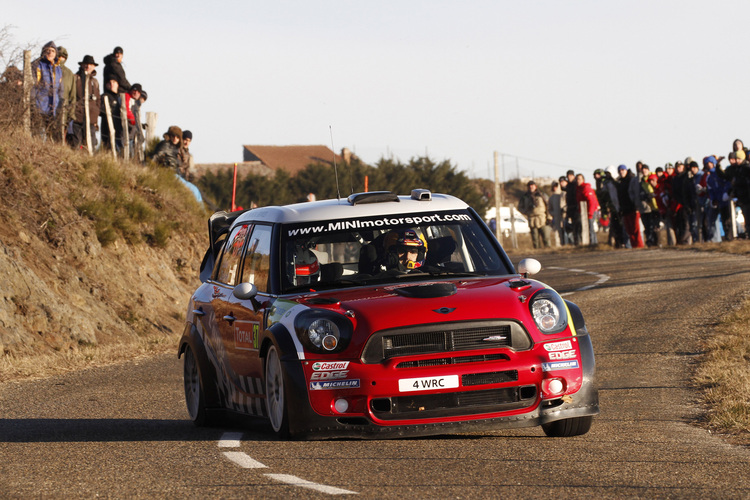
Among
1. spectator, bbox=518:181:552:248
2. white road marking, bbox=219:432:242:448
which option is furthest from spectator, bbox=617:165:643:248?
white road marking, bbox=219:432:242:448

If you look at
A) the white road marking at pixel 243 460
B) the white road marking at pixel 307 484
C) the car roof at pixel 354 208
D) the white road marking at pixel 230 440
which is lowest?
the white road marking at pixel 230 440

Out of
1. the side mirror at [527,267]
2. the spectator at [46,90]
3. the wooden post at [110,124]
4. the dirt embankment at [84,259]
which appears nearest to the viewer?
the side mirror at [527,267]

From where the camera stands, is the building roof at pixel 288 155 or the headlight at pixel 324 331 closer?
the headlight at pixel 324 331

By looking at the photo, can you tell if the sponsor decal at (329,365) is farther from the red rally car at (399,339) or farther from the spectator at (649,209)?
the spectator at (649,209)

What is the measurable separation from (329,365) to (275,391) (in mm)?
698

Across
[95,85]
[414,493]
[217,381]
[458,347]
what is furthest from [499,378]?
[95,85]

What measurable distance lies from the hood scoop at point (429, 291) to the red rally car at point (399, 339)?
0.5 inches

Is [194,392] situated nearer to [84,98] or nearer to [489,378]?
[489,378]

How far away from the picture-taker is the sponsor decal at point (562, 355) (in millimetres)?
7961

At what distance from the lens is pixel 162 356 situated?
1633cm

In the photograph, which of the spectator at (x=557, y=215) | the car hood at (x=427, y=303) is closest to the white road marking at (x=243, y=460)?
the car hood at (x=427, y=303)

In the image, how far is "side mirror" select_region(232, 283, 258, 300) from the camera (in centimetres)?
895

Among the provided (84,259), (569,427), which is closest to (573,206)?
(84,259)

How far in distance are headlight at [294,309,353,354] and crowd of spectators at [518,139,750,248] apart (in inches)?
771
